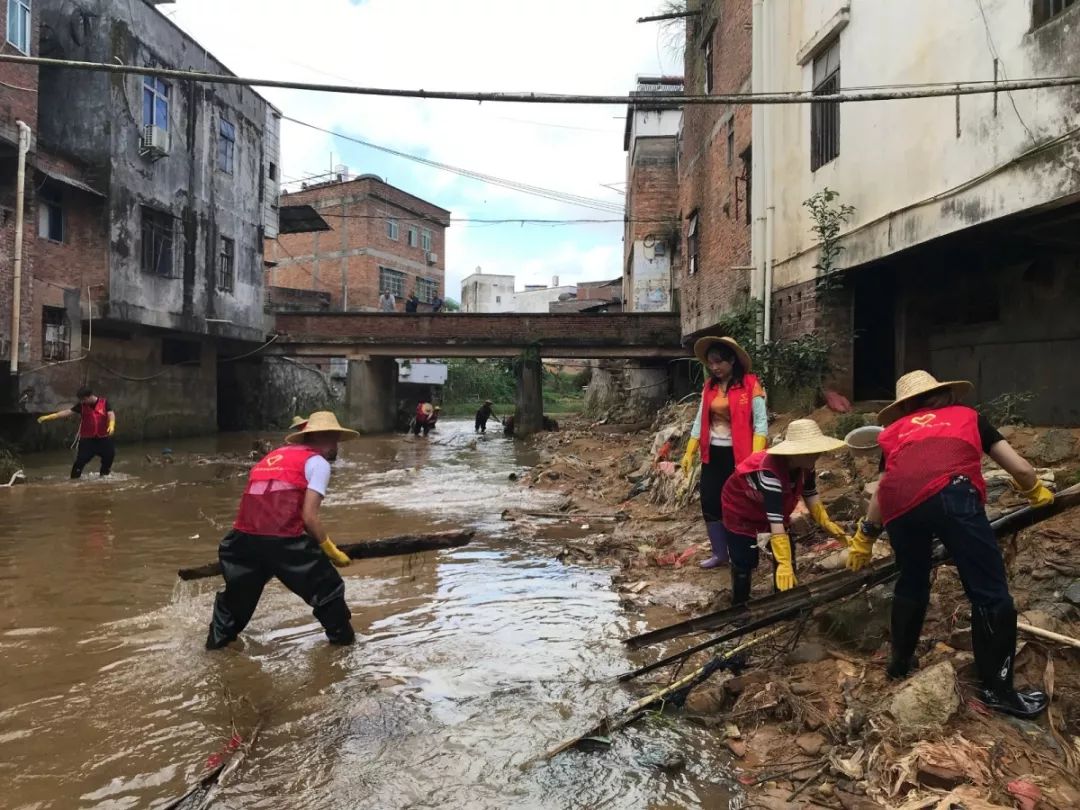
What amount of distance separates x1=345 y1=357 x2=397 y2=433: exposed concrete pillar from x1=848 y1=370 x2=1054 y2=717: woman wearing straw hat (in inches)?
873

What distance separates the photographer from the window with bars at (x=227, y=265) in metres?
22.4

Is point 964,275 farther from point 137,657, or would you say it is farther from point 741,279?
point 137,657

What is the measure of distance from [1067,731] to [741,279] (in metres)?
10.8

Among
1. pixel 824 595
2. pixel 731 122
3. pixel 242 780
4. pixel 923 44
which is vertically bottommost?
pixel 242 780

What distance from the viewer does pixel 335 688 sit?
4051 mm

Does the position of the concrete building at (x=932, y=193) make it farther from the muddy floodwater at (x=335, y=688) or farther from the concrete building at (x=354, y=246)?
the concrete building at (x=354, y=246)

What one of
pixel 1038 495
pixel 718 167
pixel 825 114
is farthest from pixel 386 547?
pixel 718 167

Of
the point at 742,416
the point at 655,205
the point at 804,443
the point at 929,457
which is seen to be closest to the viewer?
the point at 929,457

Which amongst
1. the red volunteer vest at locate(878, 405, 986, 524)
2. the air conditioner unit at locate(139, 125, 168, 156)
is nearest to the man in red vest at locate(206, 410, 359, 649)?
the red volunteer vest at locate(878, 405, 986, 524)

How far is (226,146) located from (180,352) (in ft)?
20.9

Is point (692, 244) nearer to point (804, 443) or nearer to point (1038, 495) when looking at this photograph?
point (804, 443)

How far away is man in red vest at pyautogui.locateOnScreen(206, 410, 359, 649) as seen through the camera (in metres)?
4.23

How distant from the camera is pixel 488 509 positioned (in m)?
10.1

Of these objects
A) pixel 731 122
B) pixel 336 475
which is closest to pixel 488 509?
pixel 336 475
